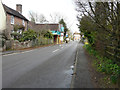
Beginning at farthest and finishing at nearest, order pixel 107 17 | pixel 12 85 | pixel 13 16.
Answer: pixel 13 16 < pixel 107 17 < pixel 12 85

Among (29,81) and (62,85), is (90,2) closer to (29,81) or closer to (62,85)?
(62,85)

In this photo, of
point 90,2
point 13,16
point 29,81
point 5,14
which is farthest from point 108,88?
point 13,16

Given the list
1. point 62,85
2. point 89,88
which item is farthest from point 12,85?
point 89,88

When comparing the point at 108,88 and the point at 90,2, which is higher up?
the point at 90,2

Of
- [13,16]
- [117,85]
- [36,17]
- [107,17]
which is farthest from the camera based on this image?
[36,17]

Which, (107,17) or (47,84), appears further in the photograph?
(107,17)

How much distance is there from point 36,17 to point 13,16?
25.0 m

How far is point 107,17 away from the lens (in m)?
6.22

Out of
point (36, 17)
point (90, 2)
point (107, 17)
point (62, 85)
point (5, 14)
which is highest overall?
point (36, 17)

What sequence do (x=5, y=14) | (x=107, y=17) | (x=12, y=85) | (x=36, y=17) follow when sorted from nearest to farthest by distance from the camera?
(x=12, y=85)
(x=107, y=17)
(x=5, y=14)
(x=36, y=17)

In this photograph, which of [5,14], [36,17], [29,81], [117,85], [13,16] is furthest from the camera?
[36,17]

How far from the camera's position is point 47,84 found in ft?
17.6

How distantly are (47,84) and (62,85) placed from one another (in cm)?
59

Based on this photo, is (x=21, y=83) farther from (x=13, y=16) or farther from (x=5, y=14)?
(x=13, y=16)
